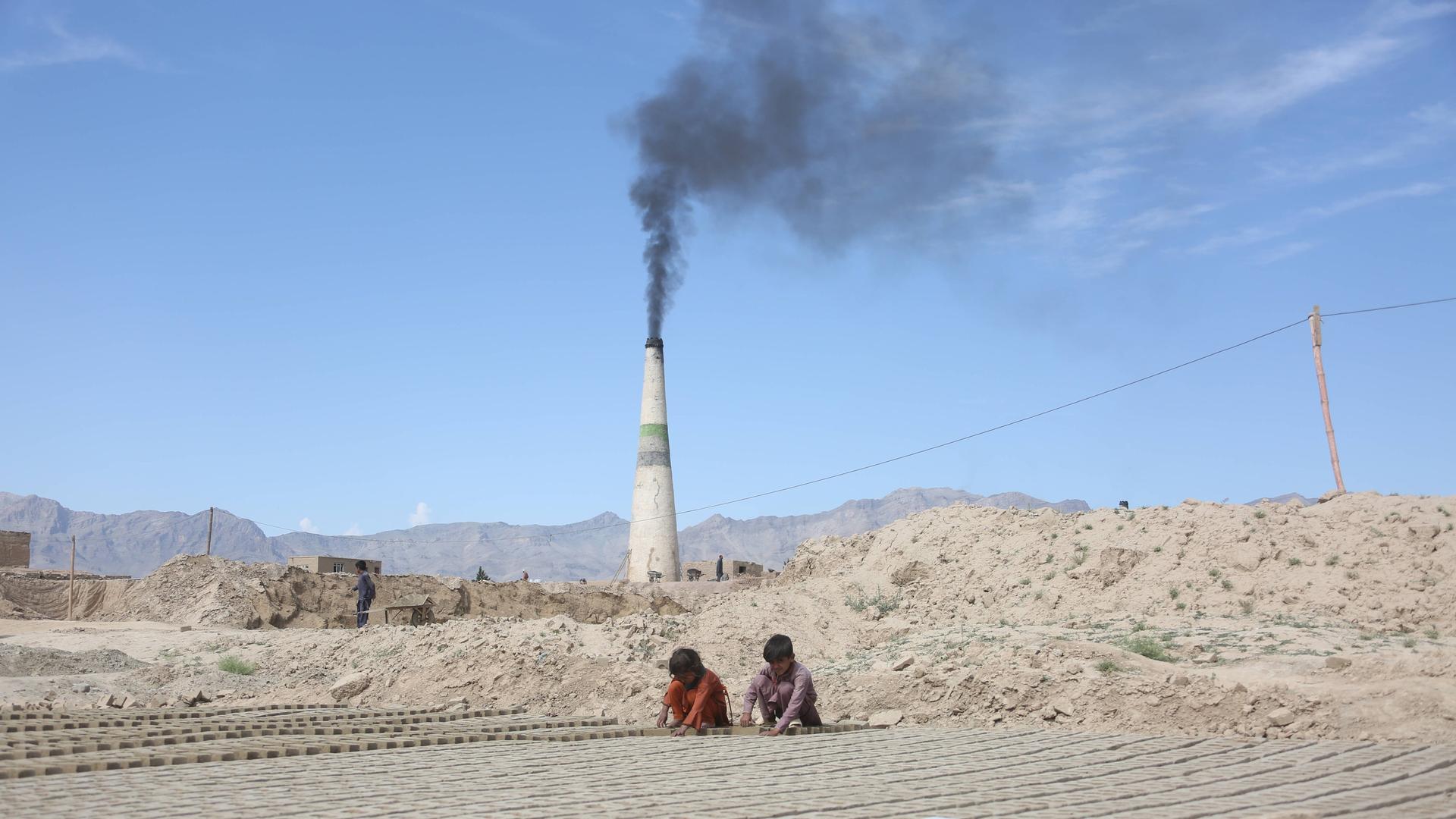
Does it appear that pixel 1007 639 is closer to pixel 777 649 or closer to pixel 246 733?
pixel 777 649

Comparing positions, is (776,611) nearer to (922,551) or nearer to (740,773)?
(922,551)

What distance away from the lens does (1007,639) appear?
13.2m

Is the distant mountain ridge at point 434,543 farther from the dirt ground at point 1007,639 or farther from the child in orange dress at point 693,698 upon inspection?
the child in orange dress at point 693,698

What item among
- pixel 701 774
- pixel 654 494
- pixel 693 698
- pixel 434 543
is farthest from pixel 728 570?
pixel 434 543

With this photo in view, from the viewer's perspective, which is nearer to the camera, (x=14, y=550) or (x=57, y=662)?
(x=57, y=662)

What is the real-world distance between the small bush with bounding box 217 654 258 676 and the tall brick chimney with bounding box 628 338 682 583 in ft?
53.6

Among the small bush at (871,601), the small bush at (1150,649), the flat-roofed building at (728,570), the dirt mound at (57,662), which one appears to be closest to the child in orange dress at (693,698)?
the small bush at (1150,649)

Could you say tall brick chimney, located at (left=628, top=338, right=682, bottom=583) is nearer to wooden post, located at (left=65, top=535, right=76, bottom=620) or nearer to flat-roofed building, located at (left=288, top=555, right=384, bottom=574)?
flat-roofed building, located at (left=288, top=555, right=384, bottom=574)

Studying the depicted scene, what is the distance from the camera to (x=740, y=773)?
643 centimetres

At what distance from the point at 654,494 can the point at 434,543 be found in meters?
142

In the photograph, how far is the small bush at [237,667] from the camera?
1692cm

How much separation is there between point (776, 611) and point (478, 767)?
12178 millimetres

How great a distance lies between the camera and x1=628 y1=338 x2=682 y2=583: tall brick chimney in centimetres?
3341

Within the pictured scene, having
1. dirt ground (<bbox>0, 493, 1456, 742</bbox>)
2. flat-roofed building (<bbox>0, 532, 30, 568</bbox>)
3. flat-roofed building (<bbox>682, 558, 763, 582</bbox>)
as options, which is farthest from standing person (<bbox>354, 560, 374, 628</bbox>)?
flat-roofed building (<bbox>0, 532, 30, 568</bbox>)
